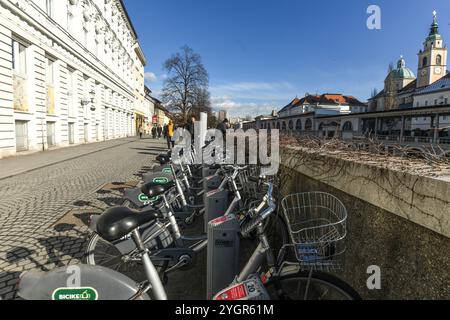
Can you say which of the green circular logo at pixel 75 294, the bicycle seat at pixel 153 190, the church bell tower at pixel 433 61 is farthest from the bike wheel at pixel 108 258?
the church bell tower at pixel 433 61

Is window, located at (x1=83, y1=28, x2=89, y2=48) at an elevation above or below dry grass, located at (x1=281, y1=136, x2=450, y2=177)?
above

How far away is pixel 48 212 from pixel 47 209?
203 millimetres

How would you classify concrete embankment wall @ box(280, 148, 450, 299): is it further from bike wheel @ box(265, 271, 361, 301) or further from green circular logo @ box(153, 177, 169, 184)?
green circular logo @ box(153, 177, 169, 184)

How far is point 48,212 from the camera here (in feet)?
17.0

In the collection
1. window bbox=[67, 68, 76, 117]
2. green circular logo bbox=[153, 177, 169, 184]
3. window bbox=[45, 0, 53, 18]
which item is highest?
window bbox=[45, 0, 53, 18]

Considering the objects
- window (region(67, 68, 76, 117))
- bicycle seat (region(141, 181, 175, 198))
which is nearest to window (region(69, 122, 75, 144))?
window (region(67, 68, 76, 117))

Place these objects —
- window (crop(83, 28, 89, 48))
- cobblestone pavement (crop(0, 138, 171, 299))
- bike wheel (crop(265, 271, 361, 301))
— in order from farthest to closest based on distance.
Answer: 1. window (crop(83, 28, 89, 48))
2. cobblestone pavement (crop(0, 138, 171, 299))
3. bike wheel (crop(265, 271, 361, 301))

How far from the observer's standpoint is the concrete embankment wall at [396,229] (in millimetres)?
1515

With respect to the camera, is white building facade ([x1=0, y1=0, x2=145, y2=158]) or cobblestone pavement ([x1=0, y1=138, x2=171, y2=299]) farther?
white building facade ([x1=0, y1=0, x2=145, y2=158])

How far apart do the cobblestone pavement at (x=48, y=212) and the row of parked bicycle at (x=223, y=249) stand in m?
0.77

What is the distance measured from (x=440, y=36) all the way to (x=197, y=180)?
114m

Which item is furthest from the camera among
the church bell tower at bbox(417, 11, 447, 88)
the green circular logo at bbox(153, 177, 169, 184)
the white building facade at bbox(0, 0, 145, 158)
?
the church bell tower at bbox(417, 11, 447, 88)

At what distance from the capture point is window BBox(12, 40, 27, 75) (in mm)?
14059

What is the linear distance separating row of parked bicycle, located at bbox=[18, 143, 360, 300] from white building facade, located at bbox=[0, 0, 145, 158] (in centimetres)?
1255
